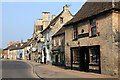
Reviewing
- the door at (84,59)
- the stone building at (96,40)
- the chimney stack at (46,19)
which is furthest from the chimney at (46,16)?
the door at (84,59)

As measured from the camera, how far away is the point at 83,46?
21.9 metres

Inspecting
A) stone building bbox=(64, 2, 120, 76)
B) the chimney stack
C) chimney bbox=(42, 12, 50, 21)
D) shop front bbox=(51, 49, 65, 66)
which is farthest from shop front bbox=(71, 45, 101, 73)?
chimney bbox=(42, 12, 50, 21)

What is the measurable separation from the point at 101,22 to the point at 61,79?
6.87 meters

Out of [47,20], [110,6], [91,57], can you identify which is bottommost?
[91,57]

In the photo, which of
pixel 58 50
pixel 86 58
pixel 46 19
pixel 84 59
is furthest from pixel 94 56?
pixel 46 19

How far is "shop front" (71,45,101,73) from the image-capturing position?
19688 mm

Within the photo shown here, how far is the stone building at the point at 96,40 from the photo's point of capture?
56.5 ft

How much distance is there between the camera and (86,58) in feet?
71.6

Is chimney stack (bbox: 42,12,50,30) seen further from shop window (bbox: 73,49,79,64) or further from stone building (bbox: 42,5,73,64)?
shop window (bbox: 73,49,79,64)

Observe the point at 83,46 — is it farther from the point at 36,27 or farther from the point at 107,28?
the point at 36,27

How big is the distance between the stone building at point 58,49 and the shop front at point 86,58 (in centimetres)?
610

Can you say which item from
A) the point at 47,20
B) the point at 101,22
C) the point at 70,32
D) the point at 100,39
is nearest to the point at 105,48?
the point at 100,39

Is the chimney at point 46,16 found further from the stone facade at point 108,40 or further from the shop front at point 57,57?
the stone facade at point 108,40

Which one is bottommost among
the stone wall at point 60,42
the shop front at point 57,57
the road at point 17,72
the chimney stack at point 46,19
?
the road at point 17,72
